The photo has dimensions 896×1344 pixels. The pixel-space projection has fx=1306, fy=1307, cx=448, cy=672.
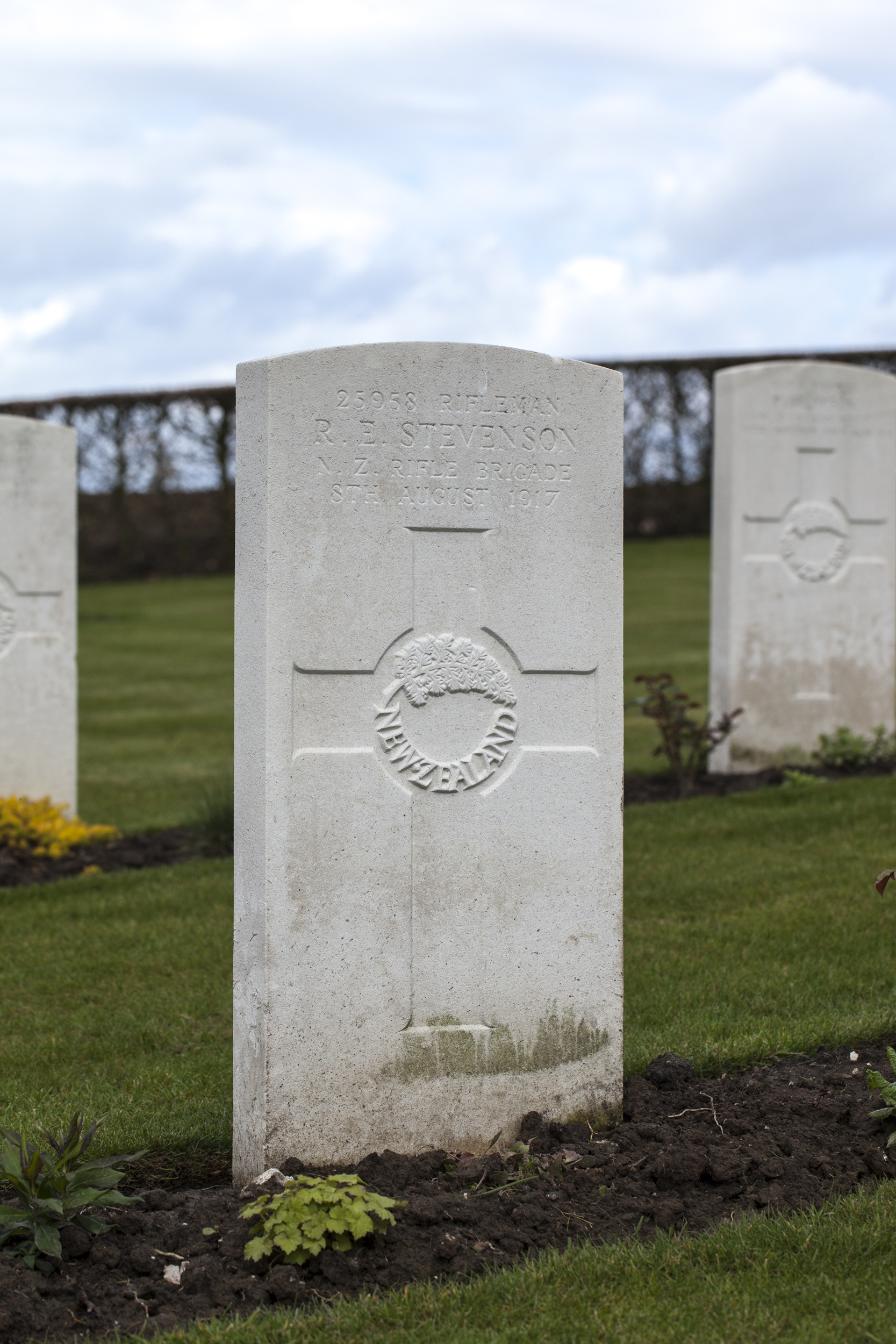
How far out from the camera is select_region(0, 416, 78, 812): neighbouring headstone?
6703 millimetres

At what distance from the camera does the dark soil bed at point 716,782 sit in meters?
7.52

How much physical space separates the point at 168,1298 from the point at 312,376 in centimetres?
199

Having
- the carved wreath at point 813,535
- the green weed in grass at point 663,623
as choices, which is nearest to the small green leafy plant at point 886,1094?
the green weed in grass at point 663,623

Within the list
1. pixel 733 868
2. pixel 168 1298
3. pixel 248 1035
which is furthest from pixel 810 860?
pixel 168 1298

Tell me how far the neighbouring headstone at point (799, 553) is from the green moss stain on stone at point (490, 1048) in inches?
194

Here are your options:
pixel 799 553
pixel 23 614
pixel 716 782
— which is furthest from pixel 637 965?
pixel 799 553

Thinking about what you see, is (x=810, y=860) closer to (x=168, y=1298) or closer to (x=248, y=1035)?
(x=248, y=1035)

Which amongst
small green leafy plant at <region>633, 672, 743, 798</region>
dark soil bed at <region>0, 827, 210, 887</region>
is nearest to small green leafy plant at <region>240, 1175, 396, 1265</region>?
dark soil bed at <region>0, 827, 210, 887</region>

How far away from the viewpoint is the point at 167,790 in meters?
8.37

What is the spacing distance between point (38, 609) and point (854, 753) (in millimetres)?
4817

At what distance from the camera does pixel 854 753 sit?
26.1 ft

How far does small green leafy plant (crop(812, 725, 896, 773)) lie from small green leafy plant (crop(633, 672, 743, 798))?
63 centimetres

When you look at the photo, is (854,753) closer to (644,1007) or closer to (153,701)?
(644,1007)

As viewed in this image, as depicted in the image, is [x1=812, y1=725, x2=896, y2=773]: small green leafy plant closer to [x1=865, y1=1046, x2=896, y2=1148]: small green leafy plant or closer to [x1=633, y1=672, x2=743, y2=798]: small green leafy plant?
[x1=633, y1=672, x2=743, y2=798]: small green leafy plant
